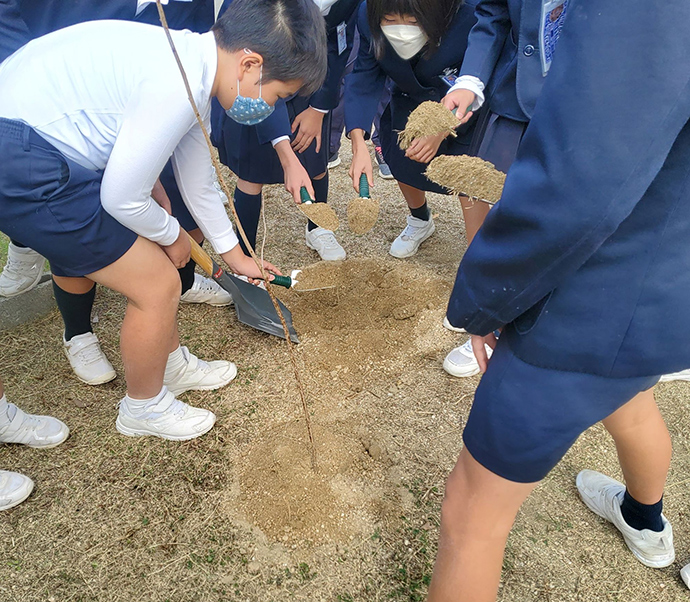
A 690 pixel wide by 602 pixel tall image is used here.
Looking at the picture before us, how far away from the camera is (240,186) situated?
264 centimetres

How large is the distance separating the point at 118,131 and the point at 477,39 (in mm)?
1236

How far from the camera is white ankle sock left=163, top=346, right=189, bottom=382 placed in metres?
2.00

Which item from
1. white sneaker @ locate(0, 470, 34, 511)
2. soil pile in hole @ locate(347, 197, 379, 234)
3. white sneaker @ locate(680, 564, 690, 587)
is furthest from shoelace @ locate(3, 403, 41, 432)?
white sneaker @ locate(680, 564, 690, 587)

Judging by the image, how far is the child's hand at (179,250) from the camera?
Answer: 64.4 inches

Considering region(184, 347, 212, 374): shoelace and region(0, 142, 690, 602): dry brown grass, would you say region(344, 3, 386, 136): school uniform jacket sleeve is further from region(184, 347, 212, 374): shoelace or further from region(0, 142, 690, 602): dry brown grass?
region(184, 347, 212, 374): shoelace

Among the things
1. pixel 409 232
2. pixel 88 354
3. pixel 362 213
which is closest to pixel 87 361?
pixel 88 354

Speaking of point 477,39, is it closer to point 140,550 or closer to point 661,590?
point 661,590

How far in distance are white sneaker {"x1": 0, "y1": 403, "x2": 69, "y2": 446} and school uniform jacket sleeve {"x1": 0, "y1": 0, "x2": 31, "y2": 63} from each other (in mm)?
1075

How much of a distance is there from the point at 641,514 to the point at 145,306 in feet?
4.96

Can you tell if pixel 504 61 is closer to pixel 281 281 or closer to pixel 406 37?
pixel 406 37

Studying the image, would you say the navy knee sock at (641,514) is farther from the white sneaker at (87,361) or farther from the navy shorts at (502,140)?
the white sneaker at (87,361)

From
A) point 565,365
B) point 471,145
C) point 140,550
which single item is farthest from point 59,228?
point 471,145

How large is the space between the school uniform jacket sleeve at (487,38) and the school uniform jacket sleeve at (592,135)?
1237 mm

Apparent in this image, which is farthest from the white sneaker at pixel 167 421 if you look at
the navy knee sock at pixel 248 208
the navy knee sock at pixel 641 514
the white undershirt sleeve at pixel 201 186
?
the navy knee sock at pixel 641 514
